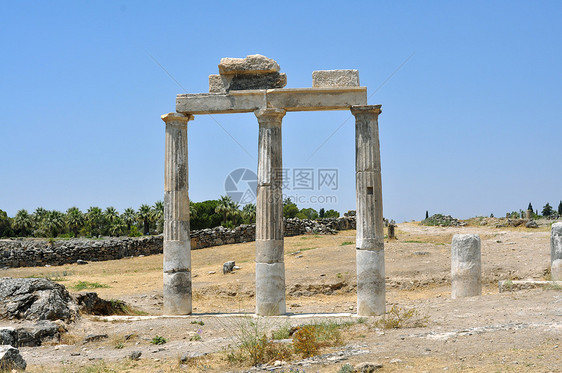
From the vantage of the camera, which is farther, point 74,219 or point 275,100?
point 74,219

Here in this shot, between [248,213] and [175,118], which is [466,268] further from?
[248,213]

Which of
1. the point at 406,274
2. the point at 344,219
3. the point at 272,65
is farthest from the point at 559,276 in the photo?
the point at 344,219

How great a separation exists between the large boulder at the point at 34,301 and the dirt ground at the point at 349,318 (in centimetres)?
41

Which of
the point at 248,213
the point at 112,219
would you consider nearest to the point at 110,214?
the point at 112,219

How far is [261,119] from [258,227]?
2898 mm

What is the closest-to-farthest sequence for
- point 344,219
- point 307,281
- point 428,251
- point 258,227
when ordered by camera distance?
1. point 258,227
2. point 307,281
3. point 428,251
4. point 344,219

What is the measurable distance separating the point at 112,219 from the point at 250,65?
162ft

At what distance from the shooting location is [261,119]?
51.3ft

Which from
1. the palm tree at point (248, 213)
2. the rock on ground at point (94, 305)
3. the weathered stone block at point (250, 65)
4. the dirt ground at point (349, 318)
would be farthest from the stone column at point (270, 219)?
the palm tree at point (248, 213)

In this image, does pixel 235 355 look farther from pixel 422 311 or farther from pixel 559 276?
pixel 559 276

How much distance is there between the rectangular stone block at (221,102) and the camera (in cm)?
1577

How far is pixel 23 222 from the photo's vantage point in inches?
2473

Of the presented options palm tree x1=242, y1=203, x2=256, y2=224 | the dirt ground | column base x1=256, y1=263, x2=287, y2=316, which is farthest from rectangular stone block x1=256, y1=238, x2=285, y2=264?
palm tree x1=242, y1=203, x2=256, y2=224

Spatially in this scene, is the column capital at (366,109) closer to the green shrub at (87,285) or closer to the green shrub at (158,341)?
the green shrub at (158,341)
